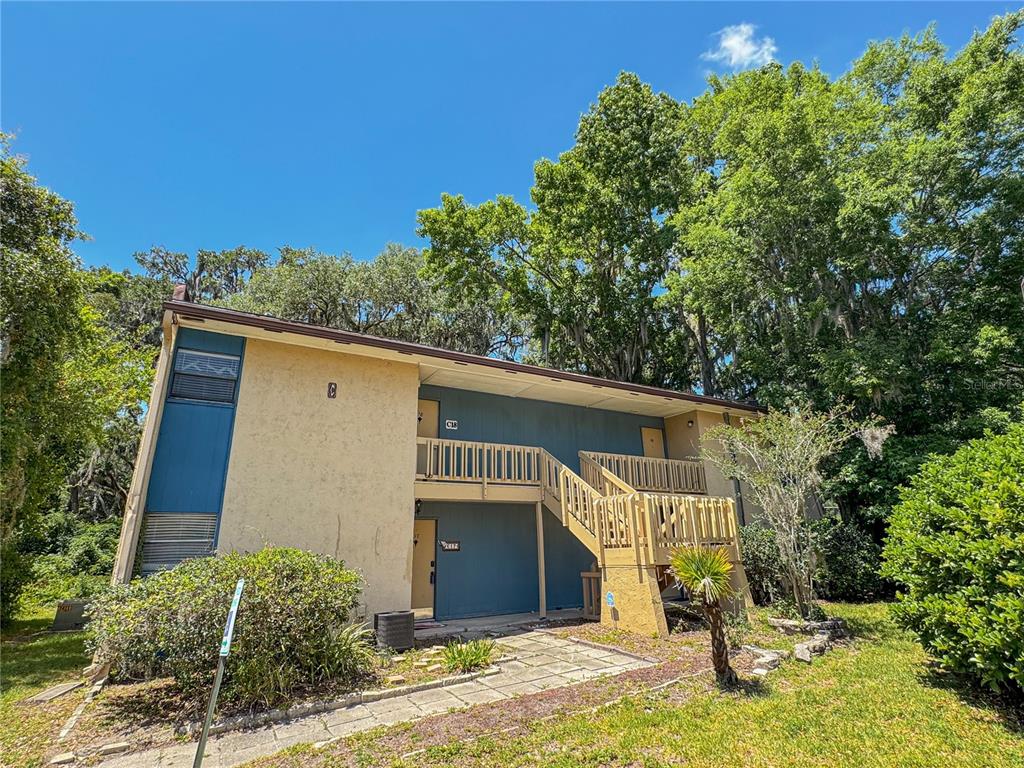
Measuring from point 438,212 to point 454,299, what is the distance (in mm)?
4383

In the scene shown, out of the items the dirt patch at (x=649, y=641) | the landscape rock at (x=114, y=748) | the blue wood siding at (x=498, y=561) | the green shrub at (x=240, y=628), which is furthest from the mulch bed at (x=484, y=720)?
the blue wood siding at (x=498, y=561)

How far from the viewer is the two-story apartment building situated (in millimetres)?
8531

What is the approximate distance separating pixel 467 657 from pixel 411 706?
1471 mm

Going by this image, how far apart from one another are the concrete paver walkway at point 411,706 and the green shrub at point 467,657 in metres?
0.33

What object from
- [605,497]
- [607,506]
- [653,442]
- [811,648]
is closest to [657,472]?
[653,442]

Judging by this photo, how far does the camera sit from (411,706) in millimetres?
5762

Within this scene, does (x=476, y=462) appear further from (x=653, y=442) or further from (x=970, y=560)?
(x=970, y=560)

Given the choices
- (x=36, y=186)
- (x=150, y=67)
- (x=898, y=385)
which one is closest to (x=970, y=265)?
(x=898, y=385)

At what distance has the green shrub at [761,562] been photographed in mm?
11266

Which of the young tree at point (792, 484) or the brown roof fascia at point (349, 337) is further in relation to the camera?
the young tree at point (792, 484)

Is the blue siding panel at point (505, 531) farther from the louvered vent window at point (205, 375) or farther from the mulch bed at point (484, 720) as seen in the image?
the mulch bed at point (484, 720)

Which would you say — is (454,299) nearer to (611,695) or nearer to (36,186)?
(36,186)

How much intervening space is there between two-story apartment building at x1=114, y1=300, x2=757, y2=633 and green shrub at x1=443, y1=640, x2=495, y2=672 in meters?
2.54

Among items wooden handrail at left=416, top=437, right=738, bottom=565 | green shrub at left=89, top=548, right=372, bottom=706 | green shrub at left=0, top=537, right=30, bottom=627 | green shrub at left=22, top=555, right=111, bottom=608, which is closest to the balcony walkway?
wooden handrail at left=416, top=437, right=738, bottom=565
